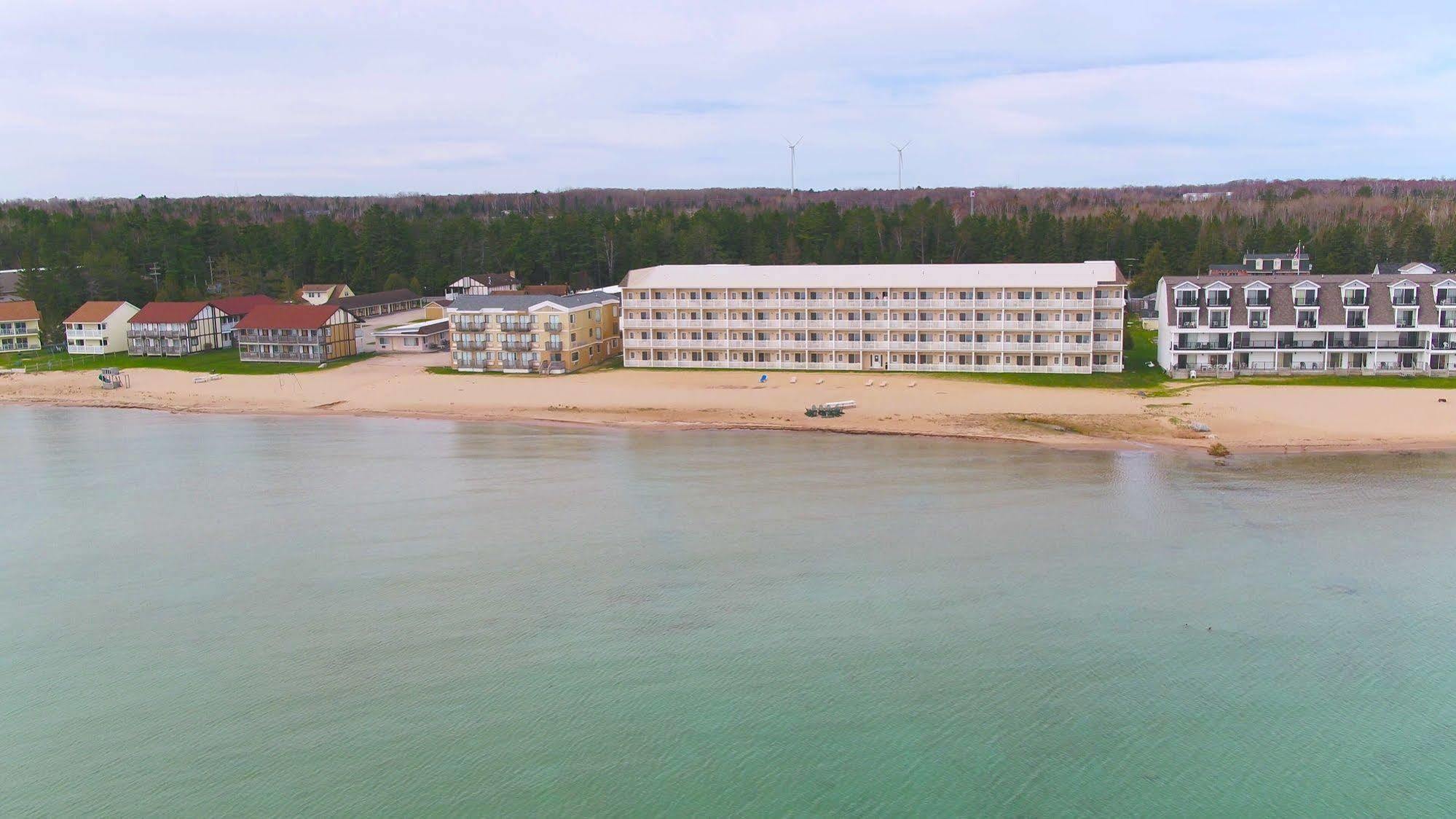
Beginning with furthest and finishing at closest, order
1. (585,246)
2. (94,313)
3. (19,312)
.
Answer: (585,246) < (19,312) < (94,313)

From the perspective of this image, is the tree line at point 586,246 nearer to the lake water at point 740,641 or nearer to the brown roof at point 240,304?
the brown roof at point 240,304

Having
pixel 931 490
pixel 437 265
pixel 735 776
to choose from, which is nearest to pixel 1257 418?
pixel 931 490

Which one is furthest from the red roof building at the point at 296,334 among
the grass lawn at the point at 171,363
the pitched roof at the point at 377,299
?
the pitched roof at the point at 377,299

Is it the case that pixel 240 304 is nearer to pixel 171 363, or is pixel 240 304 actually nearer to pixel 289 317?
pixel 171 363

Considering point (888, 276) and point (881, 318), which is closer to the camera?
point (881, 318)

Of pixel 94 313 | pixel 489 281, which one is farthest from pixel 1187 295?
pixel 94 313

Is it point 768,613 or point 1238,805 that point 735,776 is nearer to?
point 768,613

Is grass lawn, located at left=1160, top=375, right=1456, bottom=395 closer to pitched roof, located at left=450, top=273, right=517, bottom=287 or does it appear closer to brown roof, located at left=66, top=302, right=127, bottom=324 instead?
pitched roof, located at left=450, top=273, right=517, bottom=287
